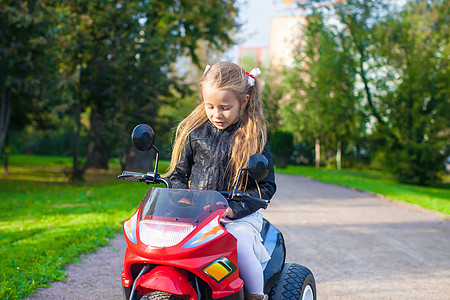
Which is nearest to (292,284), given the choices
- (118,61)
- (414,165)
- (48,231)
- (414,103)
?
(48,231)

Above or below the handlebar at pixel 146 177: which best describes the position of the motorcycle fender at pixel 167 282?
below

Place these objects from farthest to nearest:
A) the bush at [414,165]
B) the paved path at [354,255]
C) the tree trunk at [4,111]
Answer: the bush at [414,165]
the tree trunk at [4,111]
the paved path at [354,255]

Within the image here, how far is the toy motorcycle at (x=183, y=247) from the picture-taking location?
6.71 feet

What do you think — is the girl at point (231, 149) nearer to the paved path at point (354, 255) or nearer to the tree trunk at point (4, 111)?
the paved path at point (354, 255)

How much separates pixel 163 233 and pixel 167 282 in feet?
0.76

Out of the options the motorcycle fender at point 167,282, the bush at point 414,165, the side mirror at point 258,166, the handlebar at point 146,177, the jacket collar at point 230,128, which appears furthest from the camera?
the bush at point 414,165

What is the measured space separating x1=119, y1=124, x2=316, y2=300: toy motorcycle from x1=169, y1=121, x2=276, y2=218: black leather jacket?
1.04 feet

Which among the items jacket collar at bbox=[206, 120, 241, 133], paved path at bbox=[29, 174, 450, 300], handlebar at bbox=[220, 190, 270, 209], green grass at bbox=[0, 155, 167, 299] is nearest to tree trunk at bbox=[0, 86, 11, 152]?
green grass at bbox=[0, 155, 167, 299]

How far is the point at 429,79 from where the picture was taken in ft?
66.0

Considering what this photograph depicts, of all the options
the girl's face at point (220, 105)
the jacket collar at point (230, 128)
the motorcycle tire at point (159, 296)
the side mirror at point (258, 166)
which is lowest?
the motorcycle tire at point (159, 296)

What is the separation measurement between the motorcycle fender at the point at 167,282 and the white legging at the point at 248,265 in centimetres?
35

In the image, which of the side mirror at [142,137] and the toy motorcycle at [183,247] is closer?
the toy motorcycle at [183,247]

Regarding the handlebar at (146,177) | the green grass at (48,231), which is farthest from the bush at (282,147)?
the handlebar at (146,177)

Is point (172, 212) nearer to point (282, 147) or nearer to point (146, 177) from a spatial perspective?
point (146, 177)
